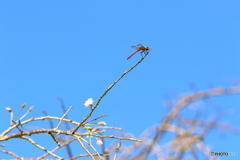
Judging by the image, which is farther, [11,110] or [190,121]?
[190,121]

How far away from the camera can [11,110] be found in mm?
1344

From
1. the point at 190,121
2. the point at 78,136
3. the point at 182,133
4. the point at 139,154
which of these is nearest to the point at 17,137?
the point at 78,136

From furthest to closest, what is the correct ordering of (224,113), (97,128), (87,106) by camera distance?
(224,113)
(87,106)
(97,128)

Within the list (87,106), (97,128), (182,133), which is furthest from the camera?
(182,133)

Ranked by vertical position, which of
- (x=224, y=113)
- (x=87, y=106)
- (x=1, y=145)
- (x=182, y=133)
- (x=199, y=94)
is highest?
(x=199, y=94)

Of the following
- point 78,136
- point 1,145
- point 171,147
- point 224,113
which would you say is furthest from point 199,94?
point 1,145

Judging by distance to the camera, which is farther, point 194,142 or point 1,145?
point 194,142

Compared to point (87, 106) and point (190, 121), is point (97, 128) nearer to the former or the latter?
point (87, 106)

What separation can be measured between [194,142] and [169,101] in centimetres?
70

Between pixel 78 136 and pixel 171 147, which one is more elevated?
pixel 171 147

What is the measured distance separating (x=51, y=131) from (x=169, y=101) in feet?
5.40

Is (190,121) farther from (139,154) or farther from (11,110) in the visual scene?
(11,110)

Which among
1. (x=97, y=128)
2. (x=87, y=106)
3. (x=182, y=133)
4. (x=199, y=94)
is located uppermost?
(x=199, y=94)

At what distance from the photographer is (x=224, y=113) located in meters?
2.57
